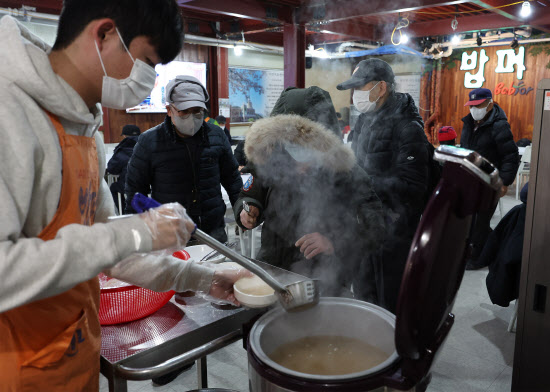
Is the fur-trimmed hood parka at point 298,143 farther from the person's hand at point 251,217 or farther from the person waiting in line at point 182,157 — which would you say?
the person waiting in line at point 182,157

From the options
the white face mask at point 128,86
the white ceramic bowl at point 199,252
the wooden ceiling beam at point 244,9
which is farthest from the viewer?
the wooden ceiling beam at point 244,9

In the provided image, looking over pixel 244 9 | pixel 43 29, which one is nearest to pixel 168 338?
pixel 244 9

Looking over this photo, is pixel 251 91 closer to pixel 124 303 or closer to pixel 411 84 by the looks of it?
pixel 411 84

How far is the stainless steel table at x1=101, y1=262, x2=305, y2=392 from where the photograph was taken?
1.08 meters

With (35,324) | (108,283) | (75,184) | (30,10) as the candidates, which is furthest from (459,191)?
(30,10)

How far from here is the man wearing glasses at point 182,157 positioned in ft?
9.07

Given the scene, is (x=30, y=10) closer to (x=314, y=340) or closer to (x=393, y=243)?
(x=393, y=243)

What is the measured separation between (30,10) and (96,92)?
19.3 ft

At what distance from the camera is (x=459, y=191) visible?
30.2 inches

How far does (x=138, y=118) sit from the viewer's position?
8125 millimetres

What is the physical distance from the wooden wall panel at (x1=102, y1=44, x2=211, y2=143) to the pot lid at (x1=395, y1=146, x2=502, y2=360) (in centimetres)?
727

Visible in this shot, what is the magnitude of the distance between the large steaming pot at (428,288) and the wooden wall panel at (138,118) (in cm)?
726

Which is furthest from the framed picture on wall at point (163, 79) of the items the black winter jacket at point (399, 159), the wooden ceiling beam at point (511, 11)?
the black winter jacket at point (399, 159)

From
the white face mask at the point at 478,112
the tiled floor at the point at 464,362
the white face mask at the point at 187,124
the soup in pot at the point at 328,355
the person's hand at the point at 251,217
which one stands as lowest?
the tiled floor at the point at 464,362
